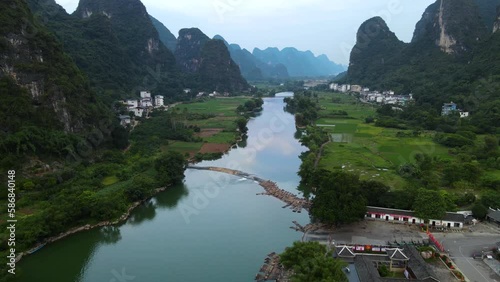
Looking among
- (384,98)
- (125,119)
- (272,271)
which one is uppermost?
(384,98)

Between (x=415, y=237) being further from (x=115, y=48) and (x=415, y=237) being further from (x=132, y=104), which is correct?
(x=115, y=48)

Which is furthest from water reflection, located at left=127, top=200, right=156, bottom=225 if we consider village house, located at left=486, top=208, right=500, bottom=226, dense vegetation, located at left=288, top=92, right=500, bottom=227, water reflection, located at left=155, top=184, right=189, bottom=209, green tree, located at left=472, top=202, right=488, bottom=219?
village house, located at left=486, top=208, right=500, bottom=226

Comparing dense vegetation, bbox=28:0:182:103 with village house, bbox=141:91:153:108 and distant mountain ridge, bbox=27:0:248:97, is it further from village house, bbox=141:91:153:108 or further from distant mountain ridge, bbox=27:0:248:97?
village house, bbox=141:91:153:108

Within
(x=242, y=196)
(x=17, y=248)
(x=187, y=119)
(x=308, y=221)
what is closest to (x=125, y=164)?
(x=242, y=196)

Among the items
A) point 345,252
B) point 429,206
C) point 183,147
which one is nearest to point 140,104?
point 183,147

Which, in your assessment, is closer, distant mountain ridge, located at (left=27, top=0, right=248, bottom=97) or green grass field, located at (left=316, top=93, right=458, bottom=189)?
green grass field, located at (left=316, top=93, right=458, bottom=189)

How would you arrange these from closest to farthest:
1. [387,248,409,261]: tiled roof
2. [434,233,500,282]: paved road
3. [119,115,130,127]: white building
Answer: [434,233,500,282]: paved road
[387,248,409,261]: tiled roof
[119,115,130,127]: white building
